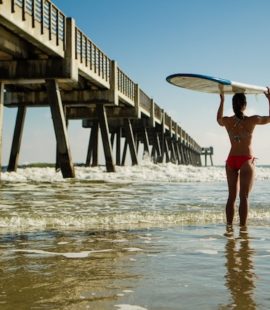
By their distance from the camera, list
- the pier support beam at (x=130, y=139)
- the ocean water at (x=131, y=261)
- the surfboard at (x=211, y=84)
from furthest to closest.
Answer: the pier support beam at (x=130, y=139) → the surfboard at (x=211, y=84) → the ocean water at (x=131, y=261)

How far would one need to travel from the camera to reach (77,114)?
3142 centimetres

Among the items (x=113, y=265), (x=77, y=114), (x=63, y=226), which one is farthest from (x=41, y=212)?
(x=77, y=114)

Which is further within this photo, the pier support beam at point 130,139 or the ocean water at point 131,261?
the pier support beam at point 130,139

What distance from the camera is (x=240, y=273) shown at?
108 inches

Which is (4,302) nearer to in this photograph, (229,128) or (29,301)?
(29,301)

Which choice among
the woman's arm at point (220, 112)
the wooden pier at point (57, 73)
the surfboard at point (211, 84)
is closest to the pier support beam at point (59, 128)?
the wooden pier at point (57, 73)

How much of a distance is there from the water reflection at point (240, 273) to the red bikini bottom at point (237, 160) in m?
1.23

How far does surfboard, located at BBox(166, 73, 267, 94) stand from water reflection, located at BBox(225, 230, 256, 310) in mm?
2127

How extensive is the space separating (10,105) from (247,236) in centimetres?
2082

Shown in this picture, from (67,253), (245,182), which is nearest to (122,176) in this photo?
(245,182)

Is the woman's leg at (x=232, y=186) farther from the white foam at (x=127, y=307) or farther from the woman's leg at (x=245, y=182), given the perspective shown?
the white foam at (x=127, y=307)

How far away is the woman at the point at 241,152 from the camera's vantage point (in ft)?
16.6

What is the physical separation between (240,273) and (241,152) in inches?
99.0

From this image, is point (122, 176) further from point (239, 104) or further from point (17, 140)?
point (239, 104)
